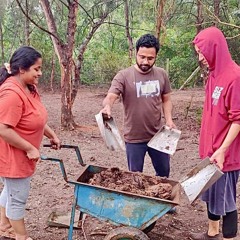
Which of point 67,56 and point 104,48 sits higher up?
point 104,48

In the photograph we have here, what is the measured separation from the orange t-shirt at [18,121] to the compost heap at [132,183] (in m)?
0.54

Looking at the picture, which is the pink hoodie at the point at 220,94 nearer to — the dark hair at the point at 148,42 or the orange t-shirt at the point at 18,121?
the dark hair at the point at 148,42

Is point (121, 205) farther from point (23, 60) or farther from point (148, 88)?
point (23, 60)

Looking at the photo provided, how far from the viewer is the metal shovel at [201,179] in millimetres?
2602

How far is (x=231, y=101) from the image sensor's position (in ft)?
8.89

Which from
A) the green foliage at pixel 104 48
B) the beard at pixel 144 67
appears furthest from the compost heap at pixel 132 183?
the green foliage at pixel 104 48

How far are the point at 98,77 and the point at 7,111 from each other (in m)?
12.8

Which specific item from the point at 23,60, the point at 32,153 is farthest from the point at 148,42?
the point at 32,153

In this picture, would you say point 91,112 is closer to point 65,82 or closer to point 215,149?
point 65,82

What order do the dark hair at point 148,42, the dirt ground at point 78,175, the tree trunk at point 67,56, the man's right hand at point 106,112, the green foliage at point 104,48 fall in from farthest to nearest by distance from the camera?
the green foliage at point 104,48 → the tree trunk at point 67,56 → the dirt ground at point 78,175 → the dark hair at point 148,42 → the man's right hand at point 106,112

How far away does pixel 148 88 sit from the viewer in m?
3.46

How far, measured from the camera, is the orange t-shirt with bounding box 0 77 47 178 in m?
2.72

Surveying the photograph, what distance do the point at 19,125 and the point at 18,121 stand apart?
0.19ft

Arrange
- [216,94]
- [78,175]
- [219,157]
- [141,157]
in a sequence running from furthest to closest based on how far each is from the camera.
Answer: [141,157]
[78,175]
[216,94]
[219,157]
